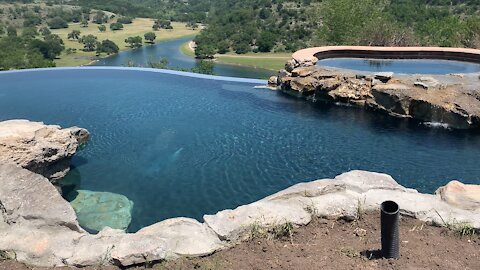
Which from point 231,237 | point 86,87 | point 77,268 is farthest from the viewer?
point 86,87

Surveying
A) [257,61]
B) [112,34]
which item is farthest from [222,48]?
[112,34]

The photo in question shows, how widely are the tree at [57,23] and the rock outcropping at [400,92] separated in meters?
102

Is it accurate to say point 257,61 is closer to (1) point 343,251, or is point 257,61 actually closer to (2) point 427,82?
(2) point 427,82

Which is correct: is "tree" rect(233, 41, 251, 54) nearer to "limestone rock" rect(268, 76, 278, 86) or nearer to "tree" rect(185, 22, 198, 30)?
"tree" rect(185, 22, 198, 30)

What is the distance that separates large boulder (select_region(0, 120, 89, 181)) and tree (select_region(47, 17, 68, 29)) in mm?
105403

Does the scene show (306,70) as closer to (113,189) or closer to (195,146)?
(195,146)

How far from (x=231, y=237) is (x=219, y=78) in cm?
1103

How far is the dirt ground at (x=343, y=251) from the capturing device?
4.37 meters

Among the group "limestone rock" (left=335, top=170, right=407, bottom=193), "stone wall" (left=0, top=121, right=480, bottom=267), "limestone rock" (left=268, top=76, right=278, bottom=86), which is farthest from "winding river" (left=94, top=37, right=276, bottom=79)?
"stone wall" (left=0, top=121, right=480, bottom=267)

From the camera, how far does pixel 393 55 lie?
674 inches

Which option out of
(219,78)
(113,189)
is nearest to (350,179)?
(113,189)

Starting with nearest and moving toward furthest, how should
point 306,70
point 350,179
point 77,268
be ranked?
1. point 77,268
2. point 350,179
3. point 306,70

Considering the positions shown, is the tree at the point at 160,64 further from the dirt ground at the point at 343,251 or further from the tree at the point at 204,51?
the tree at the point at 204,51

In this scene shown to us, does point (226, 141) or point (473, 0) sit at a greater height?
point (473, 0)
